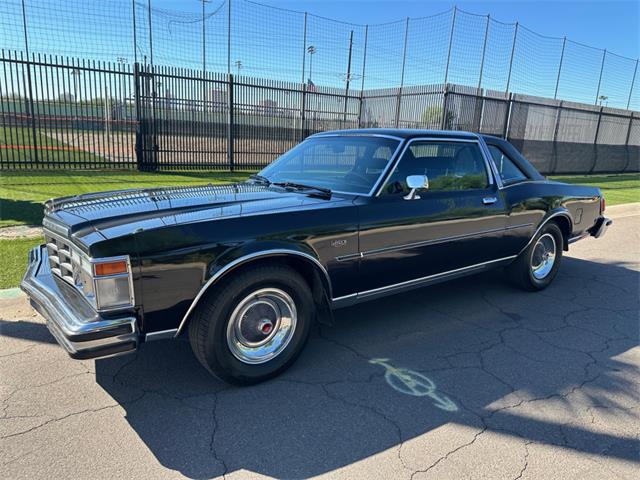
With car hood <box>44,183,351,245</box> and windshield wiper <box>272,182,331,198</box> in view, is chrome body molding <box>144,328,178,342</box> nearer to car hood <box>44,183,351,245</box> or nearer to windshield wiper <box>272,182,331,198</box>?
car hood <box>44,183,351,245</box>

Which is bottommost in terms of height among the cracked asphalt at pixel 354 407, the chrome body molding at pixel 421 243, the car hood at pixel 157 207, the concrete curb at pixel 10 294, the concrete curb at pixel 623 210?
the cracked asphalt at pixel 354 407

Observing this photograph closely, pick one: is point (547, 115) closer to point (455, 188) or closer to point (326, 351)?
point (455, 188)

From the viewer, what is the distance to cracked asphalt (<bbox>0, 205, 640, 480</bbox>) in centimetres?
244

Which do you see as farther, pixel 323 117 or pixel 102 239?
pixel 323 117

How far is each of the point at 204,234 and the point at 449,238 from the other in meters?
2.26

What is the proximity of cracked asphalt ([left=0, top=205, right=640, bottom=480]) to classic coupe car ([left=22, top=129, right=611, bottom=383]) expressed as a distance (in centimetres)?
39

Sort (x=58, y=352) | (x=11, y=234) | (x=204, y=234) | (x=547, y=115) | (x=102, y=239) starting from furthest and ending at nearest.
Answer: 1. (x=547, y=115)
2. (x=11, y=234)
3. (x=58, y=352)
4. (x=204, y=234)
5. (x=102, y=239)

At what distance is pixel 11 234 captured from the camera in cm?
608

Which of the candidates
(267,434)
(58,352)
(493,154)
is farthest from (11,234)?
(493,154)

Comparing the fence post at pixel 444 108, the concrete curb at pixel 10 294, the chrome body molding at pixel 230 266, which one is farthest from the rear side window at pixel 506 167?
the fence post at pixel 444 108

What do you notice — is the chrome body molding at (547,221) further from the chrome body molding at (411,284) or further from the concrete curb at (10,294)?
the concrete curb at (10,294)

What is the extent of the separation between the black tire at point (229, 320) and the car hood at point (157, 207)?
1.43 ft

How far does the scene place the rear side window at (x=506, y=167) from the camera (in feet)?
16.2

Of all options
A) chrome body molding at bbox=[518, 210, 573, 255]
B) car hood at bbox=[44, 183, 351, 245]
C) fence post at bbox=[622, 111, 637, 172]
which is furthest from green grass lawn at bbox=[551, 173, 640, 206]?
car hood at bbox=[44, 183, 351, 245]
